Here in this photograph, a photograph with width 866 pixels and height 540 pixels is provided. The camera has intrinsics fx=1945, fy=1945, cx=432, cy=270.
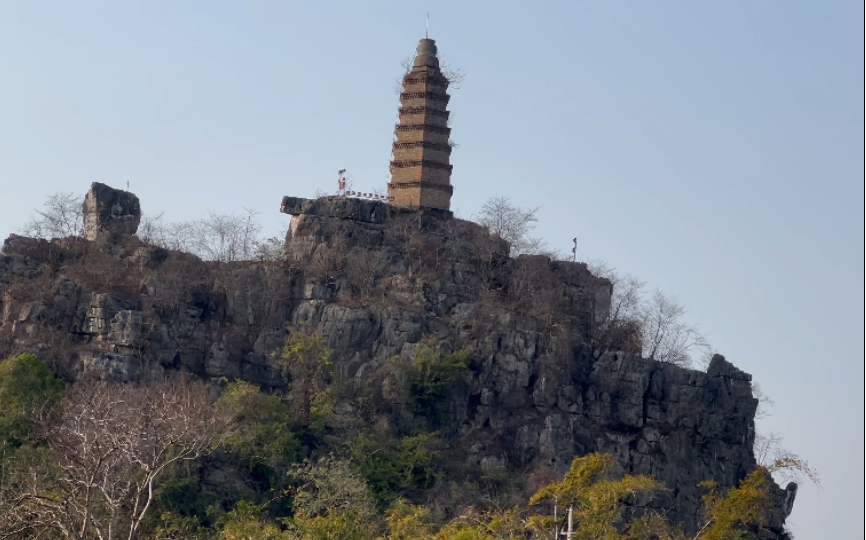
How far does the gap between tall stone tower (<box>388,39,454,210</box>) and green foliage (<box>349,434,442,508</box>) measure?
13736 millimetres

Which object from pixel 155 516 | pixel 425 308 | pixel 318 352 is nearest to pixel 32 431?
pixel 155 516

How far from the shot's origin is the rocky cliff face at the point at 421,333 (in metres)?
54.2

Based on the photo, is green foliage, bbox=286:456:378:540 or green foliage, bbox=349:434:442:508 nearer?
green foliage, bbox=286:456:378:540

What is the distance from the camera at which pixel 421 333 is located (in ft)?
184

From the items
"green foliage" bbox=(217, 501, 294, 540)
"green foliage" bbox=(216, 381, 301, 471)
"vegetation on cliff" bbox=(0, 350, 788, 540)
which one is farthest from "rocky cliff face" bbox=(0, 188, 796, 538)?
"green foliage" bbox=(217, 501, 294, 540)

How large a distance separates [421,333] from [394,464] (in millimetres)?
5796

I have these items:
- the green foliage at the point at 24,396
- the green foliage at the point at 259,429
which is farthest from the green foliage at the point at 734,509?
the green foliage at the point at 24,396

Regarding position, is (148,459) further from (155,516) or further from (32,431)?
(32,431)

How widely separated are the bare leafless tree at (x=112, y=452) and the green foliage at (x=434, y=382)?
5.79 m

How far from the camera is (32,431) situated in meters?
49.2

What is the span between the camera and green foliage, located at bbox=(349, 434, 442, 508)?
50594mm

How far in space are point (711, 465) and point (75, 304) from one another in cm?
1871

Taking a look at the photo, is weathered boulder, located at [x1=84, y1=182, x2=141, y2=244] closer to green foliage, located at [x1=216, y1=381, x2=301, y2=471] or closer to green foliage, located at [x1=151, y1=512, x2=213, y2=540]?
green foliage, located at [x1=216, y1=381, x2=301, y2=471]

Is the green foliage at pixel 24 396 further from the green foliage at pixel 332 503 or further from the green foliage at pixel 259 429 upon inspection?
the green foliage at pixel 332 503
